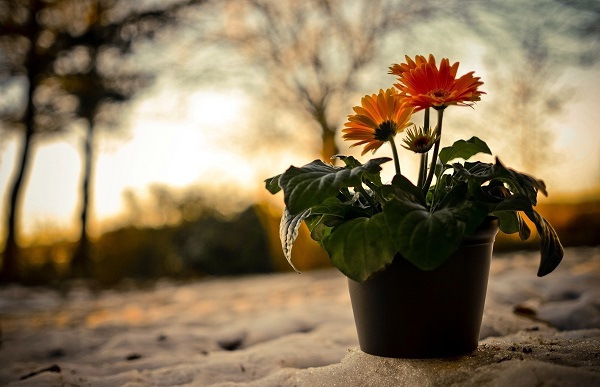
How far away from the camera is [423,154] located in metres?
1.25

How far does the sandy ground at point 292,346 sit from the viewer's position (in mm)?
1149

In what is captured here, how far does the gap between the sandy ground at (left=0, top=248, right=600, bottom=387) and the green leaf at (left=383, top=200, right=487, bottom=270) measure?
26 cm

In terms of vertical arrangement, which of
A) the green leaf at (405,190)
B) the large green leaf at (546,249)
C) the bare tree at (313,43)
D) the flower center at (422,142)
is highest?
the bare tree at (313,43)

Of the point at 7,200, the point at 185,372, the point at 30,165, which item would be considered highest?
the point at 30,165

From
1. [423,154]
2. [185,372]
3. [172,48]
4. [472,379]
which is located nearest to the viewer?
[472,379]

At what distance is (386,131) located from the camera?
126cm

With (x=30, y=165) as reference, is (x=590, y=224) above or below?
below

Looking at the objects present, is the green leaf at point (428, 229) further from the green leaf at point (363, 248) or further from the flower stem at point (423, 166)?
the flower stem at point (423, 166)

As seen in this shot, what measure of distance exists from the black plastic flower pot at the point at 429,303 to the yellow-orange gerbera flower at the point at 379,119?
29 centimetres

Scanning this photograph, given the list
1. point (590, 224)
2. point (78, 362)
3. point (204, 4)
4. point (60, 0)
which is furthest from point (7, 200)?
point (590, 224)

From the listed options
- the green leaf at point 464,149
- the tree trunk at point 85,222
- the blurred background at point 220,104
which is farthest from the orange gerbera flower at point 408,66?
the tree trunk at point 85,222

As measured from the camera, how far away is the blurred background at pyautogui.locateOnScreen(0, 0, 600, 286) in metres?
6.07

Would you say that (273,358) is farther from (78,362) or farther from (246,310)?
(246,310)

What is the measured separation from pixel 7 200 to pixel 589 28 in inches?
244
